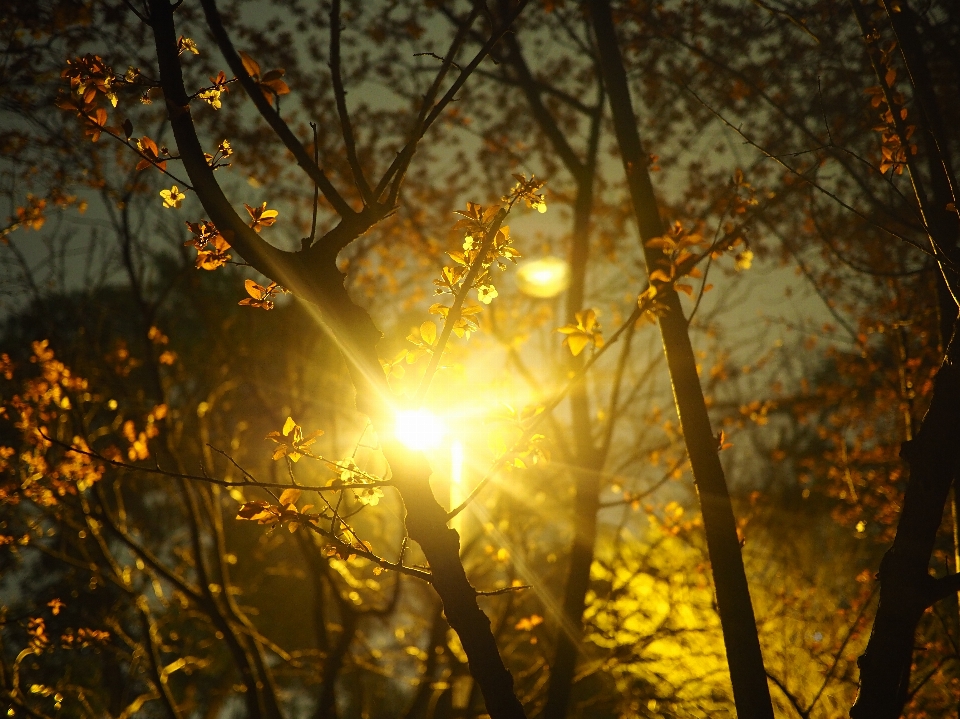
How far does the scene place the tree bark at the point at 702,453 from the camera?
2875mm

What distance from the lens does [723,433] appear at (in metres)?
3.44

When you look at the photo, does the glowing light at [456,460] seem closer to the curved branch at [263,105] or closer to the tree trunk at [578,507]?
the tree trunk at [578,507]

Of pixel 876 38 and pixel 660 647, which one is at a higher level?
pixel 876 38

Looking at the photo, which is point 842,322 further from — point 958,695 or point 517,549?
point 517,549

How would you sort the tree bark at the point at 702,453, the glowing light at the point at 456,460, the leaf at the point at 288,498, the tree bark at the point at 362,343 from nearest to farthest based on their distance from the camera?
the tree bark at the point at 362,343
the leaf at the point at 288,498
the tree bark at the point at 702,453
the glowing light at the point at 456,460

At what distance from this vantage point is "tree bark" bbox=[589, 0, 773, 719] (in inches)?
113

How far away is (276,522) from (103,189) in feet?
20.5

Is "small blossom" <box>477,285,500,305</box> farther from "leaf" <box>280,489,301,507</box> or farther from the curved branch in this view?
"leaf" <box>280,489,301,507</box>

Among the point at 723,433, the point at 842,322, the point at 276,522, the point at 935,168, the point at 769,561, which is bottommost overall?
the point at 276,522

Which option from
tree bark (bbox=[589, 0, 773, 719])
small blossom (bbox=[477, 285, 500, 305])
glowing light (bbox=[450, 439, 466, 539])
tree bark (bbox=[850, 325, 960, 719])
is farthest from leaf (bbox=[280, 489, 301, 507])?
glowing light (bbox=[450, 439, 466, 539])

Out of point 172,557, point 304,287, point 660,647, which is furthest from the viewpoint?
point 172,557

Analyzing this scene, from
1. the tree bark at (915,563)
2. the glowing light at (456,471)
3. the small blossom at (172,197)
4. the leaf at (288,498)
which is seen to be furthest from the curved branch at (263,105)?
the glowing light at (456,471)

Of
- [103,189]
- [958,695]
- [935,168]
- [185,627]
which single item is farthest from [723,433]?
[185,627]

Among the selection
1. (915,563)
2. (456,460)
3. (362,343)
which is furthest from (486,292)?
(456,460)
